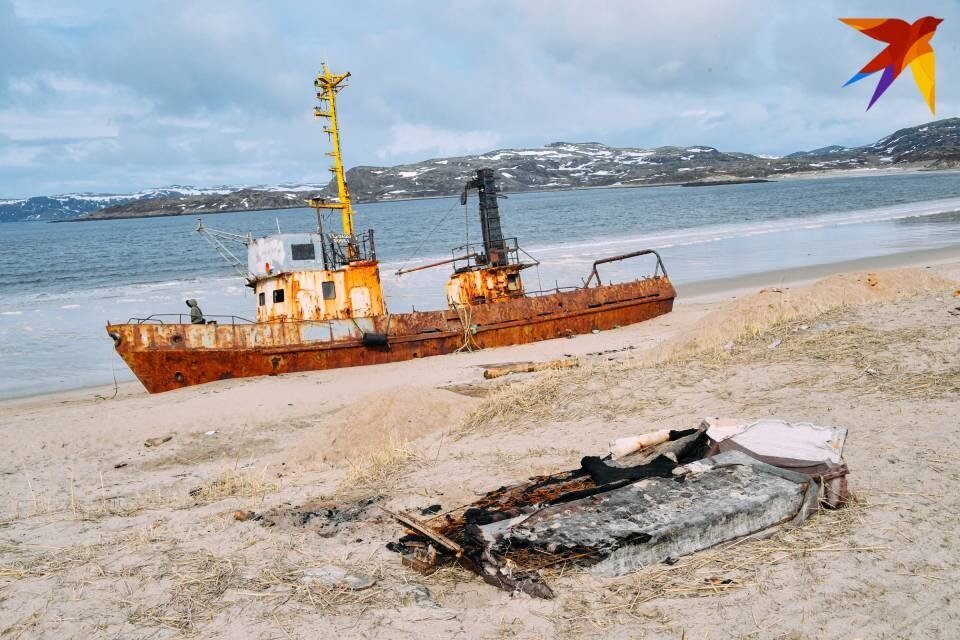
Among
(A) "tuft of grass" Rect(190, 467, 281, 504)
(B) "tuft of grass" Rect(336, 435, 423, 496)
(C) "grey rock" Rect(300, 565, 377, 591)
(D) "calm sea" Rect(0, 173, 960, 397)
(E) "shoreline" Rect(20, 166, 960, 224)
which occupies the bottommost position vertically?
(A) "tuft of grass" Rect(190, 467, 281, 504)

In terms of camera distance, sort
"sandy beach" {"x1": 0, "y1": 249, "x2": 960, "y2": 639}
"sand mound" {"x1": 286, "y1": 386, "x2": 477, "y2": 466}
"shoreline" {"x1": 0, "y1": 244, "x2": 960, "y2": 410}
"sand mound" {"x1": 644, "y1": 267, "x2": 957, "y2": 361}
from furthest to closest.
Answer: "shoreline" {"x1": 0, "y1": 244, "x2": 960, "y2": 410}
"sand mound" {"x1": 644, "y1": 267, "x2": 957, "y2": 361}
"sand mound" {"x1": 286, "y1": 386, "x2": 477, "y2": 466}
"sandy beach" {"x1": 0, "y1": 249, "x2": 960, "y2": 639}

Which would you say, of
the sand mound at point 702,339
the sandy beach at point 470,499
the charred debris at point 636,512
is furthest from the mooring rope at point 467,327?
the charred debris at point 636,512

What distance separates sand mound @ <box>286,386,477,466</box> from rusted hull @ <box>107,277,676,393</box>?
296 inches

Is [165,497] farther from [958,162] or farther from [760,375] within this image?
[958,162]

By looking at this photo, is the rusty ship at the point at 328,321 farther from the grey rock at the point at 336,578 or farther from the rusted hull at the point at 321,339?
the grey rock at the point at 336,578

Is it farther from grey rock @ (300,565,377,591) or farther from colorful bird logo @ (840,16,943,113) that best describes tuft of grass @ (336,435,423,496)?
colorful bird logo @ (840,16,943,113)

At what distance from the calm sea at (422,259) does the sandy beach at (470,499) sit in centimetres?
960

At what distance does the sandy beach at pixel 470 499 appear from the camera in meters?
3.80

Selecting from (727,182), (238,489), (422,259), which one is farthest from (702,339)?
(727,182)

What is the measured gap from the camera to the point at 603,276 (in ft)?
96.4

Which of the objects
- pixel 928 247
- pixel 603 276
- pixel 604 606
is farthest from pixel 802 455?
pixel 928 247

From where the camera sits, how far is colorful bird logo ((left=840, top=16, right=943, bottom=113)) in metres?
5.26

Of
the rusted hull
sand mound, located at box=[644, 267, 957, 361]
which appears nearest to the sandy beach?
sand mound, located at box=[644, 267, 957, 361]

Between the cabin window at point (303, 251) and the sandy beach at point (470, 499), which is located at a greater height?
the cabin window at point (303, 251)
